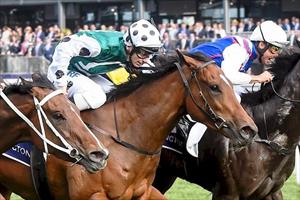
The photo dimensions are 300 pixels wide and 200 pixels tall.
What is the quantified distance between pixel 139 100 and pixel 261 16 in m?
22.1

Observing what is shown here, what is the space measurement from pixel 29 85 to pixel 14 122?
271 millimetres


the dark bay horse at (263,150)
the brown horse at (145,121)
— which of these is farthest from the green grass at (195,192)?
the brown horse at (145,121)

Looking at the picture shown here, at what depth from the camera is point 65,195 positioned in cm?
645

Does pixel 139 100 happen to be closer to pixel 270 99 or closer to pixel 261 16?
pixel 270 99

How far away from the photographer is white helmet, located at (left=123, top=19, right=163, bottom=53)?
21.7 feet

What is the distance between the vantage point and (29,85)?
5777 mm

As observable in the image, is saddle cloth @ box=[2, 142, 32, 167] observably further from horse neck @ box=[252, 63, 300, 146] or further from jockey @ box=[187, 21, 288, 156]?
horse neck @ box=[252, 63, 300, 146]

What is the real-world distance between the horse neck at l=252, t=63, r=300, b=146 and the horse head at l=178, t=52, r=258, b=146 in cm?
108

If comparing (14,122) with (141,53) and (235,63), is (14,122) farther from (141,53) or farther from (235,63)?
(235,63)

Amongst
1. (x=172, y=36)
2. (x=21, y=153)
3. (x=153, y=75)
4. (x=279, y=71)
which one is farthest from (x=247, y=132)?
(x=172, y=36)

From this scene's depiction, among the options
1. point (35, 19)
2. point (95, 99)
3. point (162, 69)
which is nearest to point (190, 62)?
point (162, 69)

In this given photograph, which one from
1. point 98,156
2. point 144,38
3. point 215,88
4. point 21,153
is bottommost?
point 21,153

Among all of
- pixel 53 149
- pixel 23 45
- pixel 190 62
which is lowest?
pixel 23 45

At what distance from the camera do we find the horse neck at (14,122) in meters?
5.70
